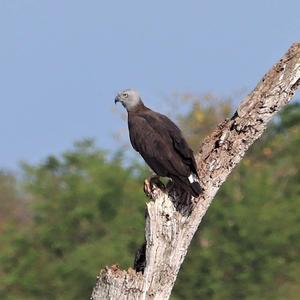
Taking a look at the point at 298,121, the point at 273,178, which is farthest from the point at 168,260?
the point at 298,121

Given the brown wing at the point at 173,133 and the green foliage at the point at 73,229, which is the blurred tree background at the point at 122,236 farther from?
the brown wing at the point at 173,133

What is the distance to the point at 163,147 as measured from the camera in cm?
1005

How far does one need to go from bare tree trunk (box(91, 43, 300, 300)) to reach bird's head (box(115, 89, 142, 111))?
2.46m

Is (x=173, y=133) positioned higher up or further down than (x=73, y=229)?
further down

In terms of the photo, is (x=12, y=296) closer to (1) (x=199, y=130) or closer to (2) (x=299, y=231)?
(2) (x=299, y=231)

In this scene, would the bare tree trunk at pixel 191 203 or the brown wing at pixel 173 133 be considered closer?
the bare tree trunk at pixel 191 203

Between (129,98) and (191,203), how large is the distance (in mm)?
3163

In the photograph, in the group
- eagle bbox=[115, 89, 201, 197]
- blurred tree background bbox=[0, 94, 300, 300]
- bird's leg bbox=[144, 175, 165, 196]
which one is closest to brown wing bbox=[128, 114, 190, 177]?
eagle bbox=[115, 89, 201, 197]

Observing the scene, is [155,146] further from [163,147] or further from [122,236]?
[122,236]

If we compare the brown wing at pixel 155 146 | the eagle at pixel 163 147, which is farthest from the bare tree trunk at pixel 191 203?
the brown wing at pixel 155 146

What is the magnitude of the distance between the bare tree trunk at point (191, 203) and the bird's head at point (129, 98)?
246cm

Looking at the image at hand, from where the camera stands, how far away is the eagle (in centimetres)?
899

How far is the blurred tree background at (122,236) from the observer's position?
30.4 meters

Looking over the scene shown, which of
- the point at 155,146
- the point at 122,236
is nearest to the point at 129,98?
the point at 155,146
